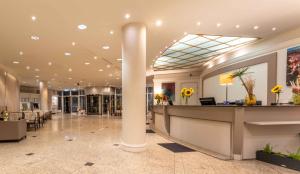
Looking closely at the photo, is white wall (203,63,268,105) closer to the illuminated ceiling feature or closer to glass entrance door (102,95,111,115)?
the illuminated ceiling feature

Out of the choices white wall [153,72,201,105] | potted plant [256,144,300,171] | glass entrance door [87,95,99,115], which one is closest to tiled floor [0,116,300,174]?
potted plant [256,144,300,171]

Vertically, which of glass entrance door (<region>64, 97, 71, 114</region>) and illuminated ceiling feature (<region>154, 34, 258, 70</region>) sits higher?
illuminated ceiling feature (<region>154, 34, 258, 70</region>)

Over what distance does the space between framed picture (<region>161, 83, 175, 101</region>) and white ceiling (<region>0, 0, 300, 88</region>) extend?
23.2 feet

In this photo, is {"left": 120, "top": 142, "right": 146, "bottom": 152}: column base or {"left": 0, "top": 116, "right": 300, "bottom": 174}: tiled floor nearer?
{"left": 0, "top": 116, "right": 300, "bottom": 174}: tiled floor

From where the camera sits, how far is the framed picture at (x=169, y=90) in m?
14.0

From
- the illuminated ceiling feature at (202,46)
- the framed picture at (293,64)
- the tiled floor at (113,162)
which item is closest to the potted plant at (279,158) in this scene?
the tiled floor at (113,162)

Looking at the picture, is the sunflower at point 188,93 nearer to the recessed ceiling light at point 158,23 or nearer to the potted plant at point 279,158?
the recessed ceiling light at point 158,23

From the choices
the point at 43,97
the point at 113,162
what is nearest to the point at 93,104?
the point at 43,97

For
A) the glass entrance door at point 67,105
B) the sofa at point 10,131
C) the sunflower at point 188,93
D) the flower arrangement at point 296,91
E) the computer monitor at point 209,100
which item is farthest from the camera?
the glass entrance door at point 67,105

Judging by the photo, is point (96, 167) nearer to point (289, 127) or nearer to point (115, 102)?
point (289, 127)

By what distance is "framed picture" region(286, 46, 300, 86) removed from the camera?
563cm

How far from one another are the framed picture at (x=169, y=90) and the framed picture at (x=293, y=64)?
852cm

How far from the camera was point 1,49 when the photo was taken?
7223 millimetres

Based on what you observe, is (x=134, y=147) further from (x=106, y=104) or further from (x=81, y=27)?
(x=106, y=104)
